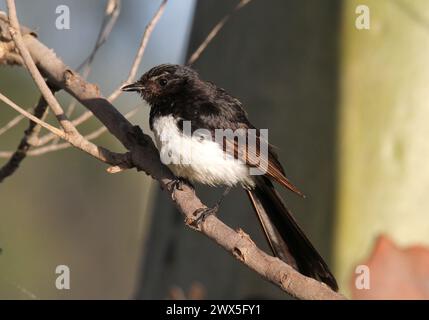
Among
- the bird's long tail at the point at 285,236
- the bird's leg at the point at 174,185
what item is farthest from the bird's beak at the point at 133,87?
the bird's long tail at the point at 285,236

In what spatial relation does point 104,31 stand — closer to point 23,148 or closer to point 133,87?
point 133,87

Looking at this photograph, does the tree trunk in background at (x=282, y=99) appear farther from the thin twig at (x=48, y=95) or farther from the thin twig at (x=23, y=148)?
the thin twig at (x=48, y=95)

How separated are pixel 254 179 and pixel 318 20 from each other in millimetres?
1961

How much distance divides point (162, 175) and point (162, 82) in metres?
0.95

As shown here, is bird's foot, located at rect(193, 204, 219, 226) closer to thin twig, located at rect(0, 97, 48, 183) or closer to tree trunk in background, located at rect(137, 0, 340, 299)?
thin twig, located at rect(0, 97, 48, 183)

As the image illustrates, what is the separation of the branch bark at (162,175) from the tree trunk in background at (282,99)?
1.91 metres

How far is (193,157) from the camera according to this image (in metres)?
4.82

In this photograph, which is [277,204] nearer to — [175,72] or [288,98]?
[175,72]

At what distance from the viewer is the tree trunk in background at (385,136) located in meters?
6.14

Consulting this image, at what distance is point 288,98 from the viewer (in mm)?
6684

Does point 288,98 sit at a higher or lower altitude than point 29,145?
higher

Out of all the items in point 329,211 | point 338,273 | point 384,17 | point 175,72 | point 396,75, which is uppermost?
point 384,17
